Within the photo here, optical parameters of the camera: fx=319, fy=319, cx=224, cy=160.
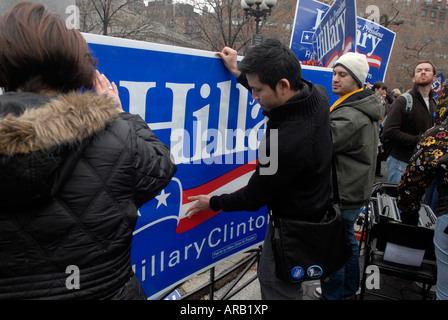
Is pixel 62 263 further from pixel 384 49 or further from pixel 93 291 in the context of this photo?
pixel 384 49

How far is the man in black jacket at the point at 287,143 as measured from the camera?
155 centimetres

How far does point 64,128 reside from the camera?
0.89m

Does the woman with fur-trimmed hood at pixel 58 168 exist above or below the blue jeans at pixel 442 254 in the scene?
above

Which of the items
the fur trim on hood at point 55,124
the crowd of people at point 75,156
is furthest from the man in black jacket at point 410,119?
the fur trim on hood at point 55,124

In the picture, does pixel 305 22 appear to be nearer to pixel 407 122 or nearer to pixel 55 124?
pixel 407 122

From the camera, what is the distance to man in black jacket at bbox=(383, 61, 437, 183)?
385 cm

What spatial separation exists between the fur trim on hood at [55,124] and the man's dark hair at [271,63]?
831mm

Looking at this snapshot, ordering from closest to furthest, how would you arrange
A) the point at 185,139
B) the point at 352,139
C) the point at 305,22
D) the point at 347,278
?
1. the point at 185,139
2. the point at 352,139
3. the point at 347,278
4. the point at 305,22

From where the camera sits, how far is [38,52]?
2.99 ft

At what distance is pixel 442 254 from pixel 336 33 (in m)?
2.22

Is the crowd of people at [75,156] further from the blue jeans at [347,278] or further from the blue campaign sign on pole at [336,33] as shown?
the blue campaign sign on pole at [336,33]

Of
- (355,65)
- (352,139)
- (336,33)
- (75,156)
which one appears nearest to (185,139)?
(75,156)

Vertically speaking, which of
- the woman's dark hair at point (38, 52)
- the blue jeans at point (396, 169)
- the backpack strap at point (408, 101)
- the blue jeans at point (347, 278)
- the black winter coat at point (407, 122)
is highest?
the woman's dark hair at point (38, 52)
